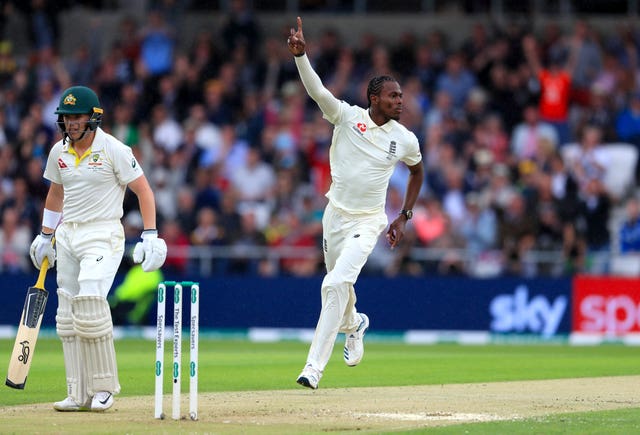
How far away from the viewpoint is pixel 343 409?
923 centimetres

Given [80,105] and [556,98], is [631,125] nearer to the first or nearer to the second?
[556,98]

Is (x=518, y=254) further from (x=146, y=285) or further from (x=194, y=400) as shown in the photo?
(x=194, y=400)

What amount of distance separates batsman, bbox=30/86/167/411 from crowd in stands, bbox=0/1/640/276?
10175mm

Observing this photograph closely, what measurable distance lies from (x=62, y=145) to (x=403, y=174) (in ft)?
37.7

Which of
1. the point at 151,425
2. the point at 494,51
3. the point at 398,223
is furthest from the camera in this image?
the point at 494,51

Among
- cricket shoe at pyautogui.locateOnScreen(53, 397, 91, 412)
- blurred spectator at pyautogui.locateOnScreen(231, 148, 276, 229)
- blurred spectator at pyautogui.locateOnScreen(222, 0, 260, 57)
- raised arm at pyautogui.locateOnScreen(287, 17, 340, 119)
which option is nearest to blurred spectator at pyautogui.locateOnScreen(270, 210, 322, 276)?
blurred spectator at pyautogui.locateOnScreen(231, 148, 276, 229)

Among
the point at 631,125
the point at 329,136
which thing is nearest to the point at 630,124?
the point at 631,125

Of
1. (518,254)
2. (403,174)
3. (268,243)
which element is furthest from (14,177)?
(518,254)

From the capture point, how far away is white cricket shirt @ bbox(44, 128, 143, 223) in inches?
358

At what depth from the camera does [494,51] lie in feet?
71.2

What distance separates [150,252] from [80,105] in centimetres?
109

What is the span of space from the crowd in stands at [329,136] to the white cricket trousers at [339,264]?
887 centimetres

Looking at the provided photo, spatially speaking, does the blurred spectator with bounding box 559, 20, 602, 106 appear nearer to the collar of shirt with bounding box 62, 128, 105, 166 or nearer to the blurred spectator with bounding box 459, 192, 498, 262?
the blurred spectator with bounding box 459, 192, 498, 262

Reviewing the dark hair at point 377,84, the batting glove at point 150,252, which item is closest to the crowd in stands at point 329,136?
the dark hair at point 377,84
